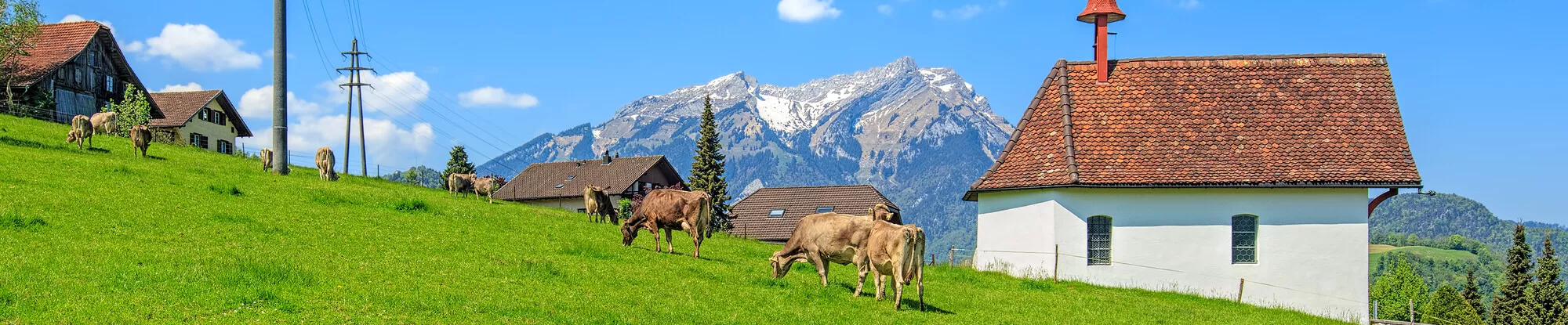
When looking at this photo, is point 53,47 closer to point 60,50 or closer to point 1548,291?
point 60,50

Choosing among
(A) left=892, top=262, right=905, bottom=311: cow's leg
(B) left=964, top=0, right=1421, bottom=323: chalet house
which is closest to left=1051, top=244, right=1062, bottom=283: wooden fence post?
(B) left=964, top=0, right=1421, bottom=323: chalet house

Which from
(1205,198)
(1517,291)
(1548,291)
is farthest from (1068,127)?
(1517,291)

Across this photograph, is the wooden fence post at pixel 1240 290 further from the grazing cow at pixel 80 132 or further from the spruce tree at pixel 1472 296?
the spruce tree at pixel 1472 296

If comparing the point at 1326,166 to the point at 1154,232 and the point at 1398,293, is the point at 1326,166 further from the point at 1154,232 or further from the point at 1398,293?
the point at 1398,293

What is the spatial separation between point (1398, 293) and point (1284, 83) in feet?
399

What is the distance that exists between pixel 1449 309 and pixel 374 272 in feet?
318

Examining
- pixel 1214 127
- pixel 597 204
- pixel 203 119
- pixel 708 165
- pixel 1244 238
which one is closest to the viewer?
pixel 1244 238

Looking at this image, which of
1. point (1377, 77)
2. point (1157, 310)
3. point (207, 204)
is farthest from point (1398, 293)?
point (207, 204)

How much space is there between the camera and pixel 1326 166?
28.8 m

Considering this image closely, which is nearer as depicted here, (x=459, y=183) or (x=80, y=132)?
(x=80, y=132)

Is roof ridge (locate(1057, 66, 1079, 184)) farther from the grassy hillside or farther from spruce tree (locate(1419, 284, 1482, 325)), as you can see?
spruce tree (locate(1419, 284, 1482, 325))

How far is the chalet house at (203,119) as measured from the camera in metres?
68.3

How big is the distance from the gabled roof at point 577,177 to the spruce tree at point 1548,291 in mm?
61302

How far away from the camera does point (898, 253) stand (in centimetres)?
1689
